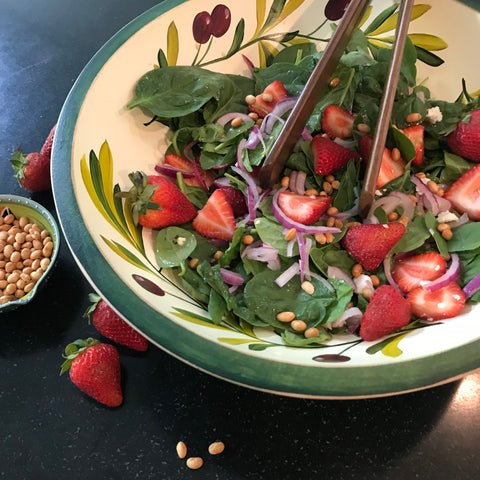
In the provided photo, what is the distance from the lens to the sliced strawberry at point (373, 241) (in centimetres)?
97

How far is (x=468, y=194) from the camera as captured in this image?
110cm

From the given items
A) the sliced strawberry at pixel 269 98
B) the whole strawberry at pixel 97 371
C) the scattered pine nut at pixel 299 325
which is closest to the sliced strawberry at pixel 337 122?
the sliced strawberry at pixel 269 98

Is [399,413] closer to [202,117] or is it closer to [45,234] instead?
[202,117]

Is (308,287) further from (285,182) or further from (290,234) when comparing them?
(285,182)

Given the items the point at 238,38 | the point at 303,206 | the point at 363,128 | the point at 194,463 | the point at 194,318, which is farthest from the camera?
the point at 238,38

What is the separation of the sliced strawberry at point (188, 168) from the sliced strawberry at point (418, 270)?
52cm

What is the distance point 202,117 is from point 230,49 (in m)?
0.22

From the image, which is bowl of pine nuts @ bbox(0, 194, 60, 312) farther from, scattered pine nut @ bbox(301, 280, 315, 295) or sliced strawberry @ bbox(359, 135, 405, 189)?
sliced strawberry @ bbox(359, 135, 405, 189)

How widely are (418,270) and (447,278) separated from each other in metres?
0.06

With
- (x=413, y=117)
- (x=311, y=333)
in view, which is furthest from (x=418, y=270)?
(x=413, y=117)

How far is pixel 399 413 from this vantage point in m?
0.99

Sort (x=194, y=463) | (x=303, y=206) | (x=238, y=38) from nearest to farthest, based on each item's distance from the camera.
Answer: (x=194, y=463)
(x=303, y=206)
(x=238, y=38)

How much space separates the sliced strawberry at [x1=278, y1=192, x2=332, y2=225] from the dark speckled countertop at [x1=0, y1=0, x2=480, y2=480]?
42 centimetres

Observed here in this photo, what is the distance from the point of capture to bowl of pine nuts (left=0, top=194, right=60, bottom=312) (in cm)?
113
